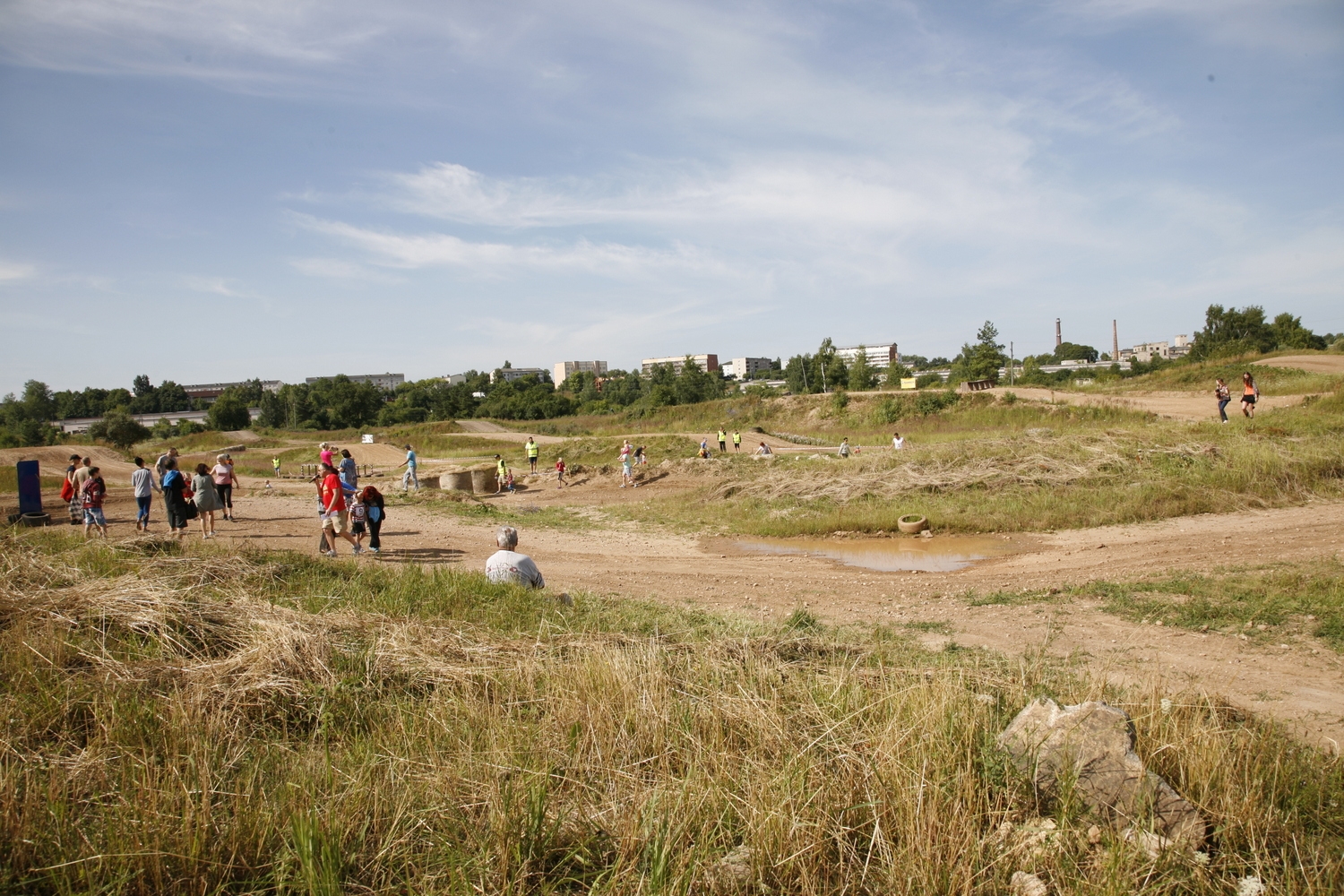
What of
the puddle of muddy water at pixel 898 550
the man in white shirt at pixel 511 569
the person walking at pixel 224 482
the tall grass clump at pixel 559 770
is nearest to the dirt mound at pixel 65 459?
the person walking at pixel 224 482

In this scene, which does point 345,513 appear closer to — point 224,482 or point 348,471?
point 348,471

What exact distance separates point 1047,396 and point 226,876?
176 feet

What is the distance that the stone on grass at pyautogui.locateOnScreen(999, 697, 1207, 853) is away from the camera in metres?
3.75

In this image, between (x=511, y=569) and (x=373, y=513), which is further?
(x=373, y=513)

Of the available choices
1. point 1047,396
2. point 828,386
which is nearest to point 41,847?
point 1047,396

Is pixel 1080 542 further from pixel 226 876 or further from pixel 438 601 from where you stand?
pixel 226 876

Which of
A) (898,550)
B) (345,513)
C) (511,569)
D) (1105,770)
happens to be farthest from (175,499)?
(1105,770)

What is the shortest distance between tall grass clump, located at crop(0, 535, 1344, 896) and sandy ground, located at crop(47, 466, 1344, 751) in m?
1.31

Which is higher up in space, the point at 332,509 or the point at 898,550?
the point at 332,509

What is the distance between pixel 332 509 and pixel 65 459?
49988mm

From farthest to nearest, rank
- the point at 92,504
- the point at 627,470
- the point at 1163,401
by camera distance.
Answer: the point at 1163,401 < the point at 627,470 < the point at 92,504

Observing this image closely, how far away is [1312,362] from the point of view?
142ft

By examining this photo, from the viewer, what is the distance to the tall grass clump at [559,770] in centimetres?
338

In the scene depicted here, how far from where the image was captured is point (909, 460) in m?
23.3
